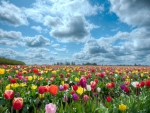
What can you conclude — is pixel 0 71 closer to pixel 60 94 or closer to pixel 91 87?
pixel 60 94

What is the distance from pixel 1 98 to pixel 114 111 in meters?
2.25

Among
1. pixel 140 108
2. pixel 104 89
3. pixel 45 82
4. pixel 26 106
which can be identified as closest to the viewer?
pixel 140 108

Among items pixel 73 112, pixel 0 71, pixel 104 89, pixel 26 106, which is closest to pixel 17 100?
pixel 73 112

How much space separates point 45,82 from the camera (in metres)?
5.74

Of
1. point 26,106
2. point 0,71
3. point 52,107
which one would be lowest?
point 26,106

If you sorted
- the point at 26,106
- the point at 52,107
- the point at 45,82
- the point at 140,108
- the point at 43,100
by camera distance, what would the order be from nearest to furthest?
the point at 52,107 → the point at 140,108 → the point at 26,106 → the point at 43,100 → the point at 45,82

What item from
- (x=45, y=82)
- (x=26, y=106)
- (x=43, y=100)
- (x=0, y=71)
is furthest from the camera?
(x=45, y=82)

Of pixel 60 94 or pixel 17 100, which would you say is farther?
pixel 60 94

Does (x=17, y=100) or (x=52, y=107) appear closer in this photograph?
(x=52, y=107)

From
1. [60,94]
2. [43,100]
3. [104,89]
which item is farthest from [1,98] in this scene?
[104,89]

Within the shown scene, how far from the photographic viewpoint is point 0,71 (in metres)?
4.52

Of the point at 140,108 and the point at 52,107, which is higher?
the point at 52,107

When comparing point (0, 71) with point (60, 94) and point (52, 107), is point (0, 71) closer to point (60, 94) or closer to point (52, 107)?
point (60, 94)

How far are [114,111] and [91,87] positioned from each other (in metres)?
0.92
